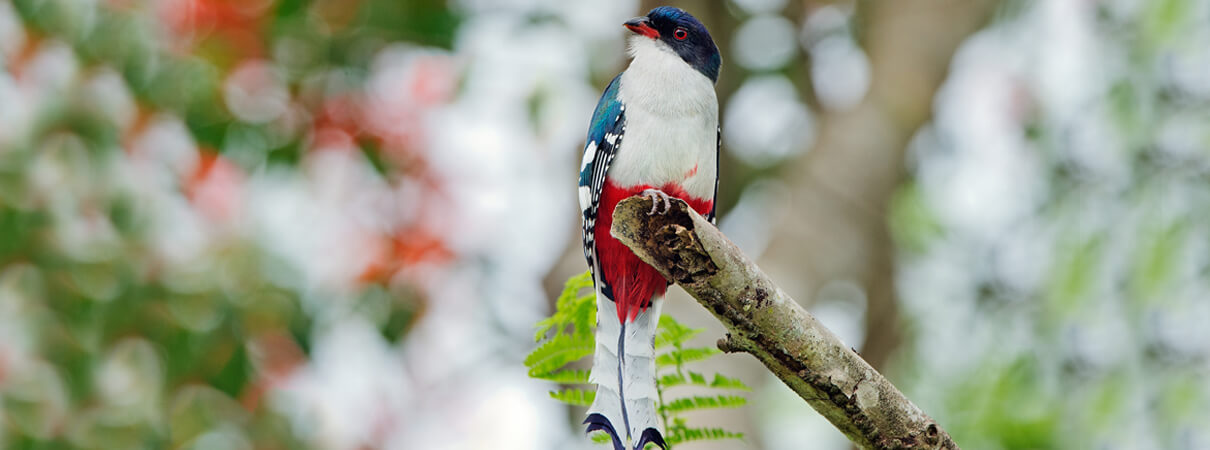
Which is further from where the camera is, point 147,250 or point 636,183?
point 147,250

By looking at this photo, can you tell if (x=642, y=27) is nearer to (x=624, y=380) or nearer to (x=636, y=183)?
(x=636, y=183)

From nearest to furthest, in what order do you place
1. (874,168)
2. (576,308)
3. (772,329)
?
(772,329), (576,308), (874,168)

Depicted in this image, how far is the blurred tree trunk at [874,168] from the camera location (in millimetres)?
5305

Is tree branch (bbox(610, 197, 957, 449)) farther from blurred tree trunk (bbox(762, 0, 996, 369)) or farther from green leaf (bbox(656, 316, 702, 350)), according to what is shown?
blurred tree trunk (bbox(762, 0, 996, 369))

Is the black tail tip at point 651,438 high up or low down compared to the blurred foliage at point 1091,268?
down

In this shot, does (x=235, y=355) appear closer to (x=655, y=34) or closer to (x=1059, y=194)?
(x=655, y=34)

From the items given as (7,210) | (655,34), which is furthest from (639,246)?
(7,210)

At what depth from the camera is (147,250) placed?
5555mm

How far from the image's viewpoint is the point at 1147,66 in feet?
24.3

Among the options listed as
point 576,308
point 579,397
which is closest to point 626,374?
point 579,397

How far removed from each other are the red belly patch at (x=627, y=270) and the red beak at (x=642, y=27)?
0.55 m

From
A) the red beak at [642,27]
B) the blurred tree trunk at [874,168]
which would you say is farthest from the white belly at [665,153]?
the blurred tree trunk at [874,168]

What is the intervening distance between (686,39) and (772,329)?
1.16 m

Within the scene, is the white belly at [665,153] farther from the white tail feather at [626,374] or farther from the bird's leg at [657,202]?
the bird's leg at [657,202]
